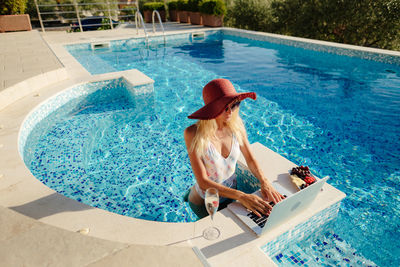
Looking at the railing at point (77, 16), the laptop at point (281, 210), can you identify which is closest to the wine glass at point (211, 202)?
the laptop at point (281, 210)

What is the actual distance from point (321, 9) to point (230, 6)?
257 inches

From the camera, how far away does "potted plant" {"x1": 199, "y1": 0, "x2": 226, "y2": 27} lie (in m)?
15.7

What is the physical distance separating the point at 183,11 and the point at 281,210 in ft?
65.1

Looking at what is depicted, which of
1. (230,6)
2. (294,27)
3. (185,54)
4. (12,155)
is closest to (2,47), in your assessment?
(185,54)

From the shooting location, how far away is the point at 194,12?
17.8 metres

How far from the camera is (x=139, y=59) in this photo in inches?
422

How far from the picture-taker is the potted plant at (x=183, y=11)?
18667 mm

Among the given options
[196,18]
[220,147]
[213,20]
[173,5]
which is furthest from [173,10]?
[220,147]

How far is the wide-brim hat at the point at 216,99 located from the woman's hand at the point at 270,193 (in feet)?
2.82

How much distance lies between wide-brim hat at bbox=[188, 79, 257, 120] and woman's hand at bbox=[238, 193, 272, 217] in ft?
2.57

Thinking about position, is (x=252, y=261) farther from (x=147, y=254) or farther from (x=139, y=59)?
(x=139, y=59)

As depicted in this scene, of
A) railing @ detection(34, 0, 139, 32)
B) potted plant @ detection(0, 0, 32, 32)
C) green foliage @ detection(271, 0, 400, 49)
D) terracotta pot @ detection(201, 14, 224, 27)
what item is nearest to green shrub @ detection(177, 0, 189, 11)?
terracotta pot @ detection(201, 14, 224, 27)

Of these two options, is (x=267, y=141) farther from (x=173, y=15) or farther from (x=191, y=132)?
(x=173, y=15)

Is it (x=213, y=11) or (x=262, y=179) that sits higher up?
(x=213, y=11)
